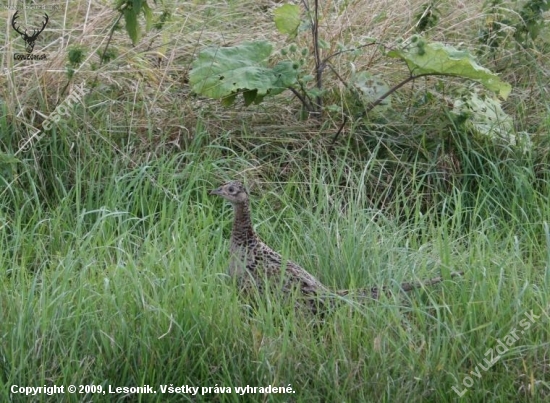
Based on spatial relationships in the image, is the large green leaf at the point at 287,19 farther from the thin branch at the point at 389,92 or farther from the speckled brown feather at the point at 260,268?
the speckled brown feather at the point at 260,268

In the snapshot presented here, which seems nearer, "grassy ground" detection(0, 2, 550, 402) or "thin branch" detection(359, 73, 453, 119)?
"grassy ground" detection(0, 2, 550, 402)

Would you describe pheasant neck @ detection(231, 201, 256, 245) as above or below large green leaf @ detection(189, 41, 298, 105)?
below

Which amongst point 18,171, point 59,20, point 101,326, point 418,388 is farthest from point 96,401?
point 59,20

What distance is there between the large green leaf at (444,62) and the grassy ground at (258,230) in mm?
314

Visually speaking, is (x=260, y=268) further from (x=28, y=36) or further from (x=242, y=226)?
(x=28, y=36)

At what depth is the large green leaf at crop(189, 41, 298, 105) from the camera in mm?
6613

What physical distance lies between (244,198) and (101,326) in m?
1.15

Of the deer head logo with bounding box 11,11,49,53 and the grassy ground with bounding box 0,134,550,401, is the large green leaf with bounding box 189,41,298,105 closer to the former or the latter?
the grassy ground with bounding box 0,134,550,401

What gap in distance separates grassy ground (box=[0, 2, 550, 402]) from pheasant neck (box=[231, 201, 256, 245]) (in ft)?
0.56

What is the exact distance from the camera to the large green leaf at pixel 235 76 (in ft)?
21.7

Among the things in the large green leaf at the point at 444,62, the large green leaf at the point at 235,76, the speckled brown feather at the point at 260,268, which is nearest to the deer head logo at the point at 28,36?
the large green leaf at the point at 235,76

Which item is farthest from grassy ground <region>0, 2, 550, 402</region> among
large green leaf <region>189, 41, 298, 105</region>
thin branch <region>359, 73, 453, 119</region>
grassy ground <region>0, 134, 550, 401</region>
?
large green leaf <region>189, 41, 298, 105</region>

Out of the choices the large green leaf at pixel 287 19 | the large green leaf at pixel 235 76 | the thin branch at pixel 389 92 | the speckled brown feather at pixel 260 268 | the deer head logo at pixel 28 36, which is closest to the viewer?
the speckled brown feather at pixel 260 268

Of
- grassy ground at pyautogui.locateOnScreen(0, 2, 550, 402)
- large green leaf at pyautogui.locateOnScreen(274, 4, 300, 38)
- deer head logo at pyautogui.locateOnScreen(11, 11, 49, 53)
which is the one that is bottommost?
grassy ground at pyautogui.locateOnScreen(0, 2, 550, 402)
